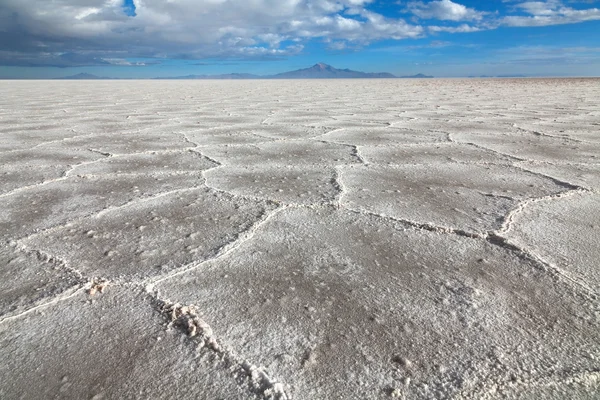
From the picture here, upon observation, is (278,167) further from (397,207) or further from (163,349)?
(163,349)

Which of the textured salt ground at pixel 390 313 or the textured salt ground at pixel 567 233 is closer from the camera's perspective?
the textured salt ground at pixel 390 313

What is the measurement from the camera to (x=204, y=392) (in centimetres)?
76

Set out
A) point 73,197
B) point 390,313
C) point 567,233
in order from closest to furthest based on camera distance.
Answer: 1. point 390,313
2. point 567,233
3. point 73,197

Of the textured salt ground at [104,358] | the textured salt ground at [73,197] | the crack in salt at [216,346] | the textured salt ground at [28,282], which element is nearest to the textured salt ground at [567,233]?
the crack in salt at [216,346]

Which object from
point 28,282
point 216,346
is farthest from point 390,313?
point 28,282

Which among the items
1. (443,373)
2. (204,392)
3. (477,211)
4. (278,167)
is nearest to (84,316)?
(204,392)

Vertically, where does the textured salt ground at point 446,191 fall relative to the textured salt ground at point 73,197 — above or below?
above

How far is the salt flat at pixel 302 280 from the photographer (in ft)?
2.62

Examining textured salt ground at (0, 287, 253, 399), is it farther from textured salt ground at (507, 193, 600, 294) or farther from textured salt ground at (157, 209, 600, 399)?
textured salt ground at (507, 193, 600, 294)

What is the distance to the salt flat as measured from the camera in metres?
0.80

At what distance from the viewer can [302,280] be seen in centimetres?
114

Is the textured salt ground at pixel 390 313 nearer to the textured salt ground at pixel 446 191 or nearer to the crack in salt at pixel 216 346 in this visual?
the crack in salt at pixel 216 346

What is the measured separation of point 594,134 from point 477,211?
8.17 feet

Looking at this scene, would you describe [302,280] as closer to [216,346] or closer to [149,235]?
[216,346]
